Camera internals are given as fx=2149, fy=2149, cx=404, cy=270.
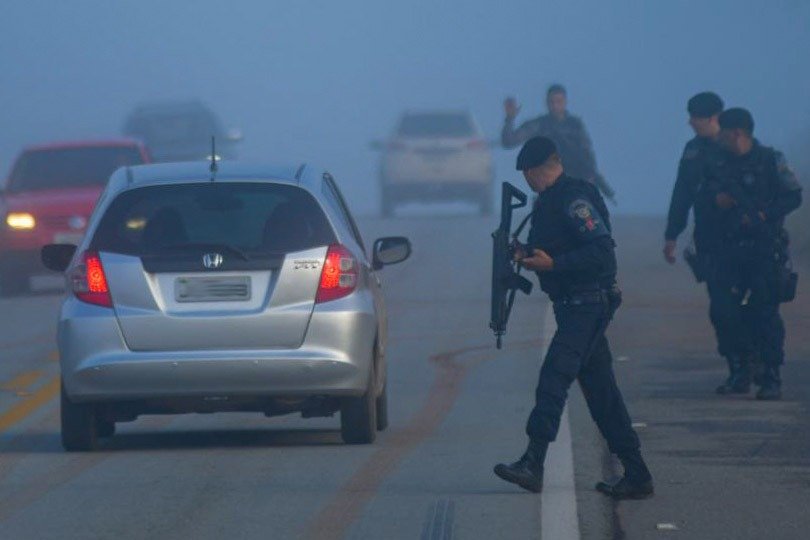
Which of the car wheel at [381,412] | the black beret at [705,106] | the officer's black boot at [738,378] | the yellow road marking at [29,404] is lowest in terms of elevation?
the yellow road marking at [29,404]

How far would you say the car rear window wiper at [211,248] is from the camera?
1088cm

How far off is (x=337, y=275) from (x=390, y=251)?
1087mm

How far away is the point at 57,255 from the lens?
11.7 m

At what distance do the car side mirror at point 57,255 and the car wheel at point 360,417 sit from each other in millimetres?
1747

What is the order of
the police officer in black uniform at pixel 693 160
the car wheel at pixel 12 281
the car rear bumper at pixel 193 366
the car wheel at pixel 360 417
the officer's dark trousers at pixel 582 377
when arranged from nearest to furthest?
the officer's dark trousers at pixel 582 377 → the car rear bumper at pixel 193 366 → the car wheel at pixel 360 417 → the police officer in black uniform at pixel 693 160 → the car wheel at pixel 12 281

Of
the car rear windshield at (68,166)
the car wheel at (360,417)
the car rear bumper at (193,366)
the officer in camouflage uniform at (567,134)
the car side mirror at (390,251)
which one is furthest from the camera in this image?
the car rear windshield at (68,166)

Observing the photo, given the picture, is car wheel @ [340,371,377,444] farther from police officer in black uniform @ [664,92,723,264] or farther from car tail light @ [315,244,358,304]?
police officer in black uniform @ [664,92,723,264]

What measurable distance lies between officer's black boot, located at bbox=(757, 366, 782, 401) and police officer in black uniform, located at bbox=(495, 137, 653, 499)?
3.41m

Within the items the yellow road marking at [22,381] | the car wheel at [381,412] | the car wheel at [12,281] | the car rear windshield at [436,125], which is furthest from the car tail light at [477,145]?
Answer: the car wheel at [381,412]

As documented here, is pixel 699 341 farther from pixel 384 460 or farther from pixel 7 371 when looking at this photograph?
pixel 384 460

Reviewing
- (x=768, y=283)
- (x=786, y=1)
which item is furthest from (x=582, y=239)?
(x=786, y=1)

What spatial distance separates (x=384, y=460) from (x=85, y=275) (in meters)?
1.79

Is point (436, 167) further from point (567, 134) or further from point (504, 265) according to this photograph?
point (504, 265)

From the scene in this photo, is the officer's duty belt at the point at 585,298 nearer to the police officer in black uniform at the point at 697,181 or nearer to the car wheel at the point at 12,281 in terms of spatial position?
the police officer in black uniform at the point at 697,181
